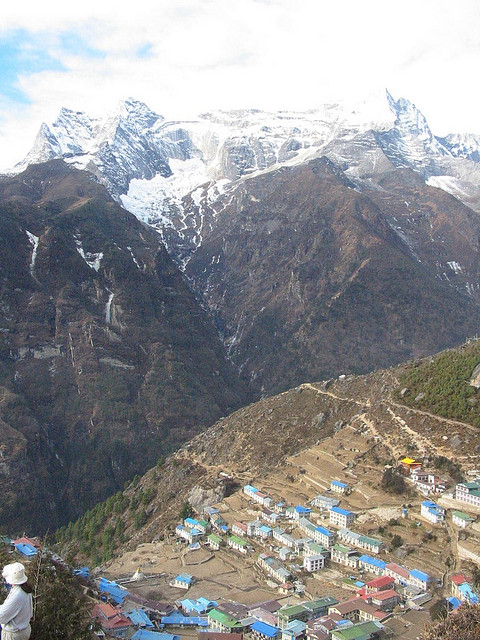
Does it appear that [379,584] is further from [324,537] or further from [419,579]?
[324,537]

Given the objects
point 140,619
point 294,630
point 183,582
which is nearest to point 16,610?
point 294,630

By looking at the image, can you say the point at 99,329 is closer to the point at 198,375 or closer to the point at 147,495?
the point at 198,375

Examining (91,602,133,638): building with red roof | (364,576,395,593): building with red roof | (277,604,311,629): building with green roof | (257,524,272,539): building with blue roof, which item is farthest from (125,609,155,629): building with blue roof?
(257,524,272,539): building with blue roof

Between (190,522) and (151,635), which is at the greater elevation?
(151,635)

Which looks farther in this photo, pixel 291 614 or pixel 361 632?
pixel 291 614

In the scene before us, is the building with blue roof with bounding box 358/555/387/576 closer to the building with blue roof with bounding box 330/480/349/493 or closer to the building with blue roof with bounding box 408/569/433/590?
the building with blue roof with bounding box 408/569/433/590

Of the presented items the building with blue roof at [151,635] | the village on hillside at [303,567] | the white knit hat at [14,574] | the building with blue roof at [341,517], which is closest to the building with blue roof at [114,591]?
the village on hillside at [303,567]

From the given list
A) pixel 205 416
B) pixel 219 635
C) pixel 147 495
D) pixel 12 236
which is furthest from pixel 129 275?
pixel 219 635
